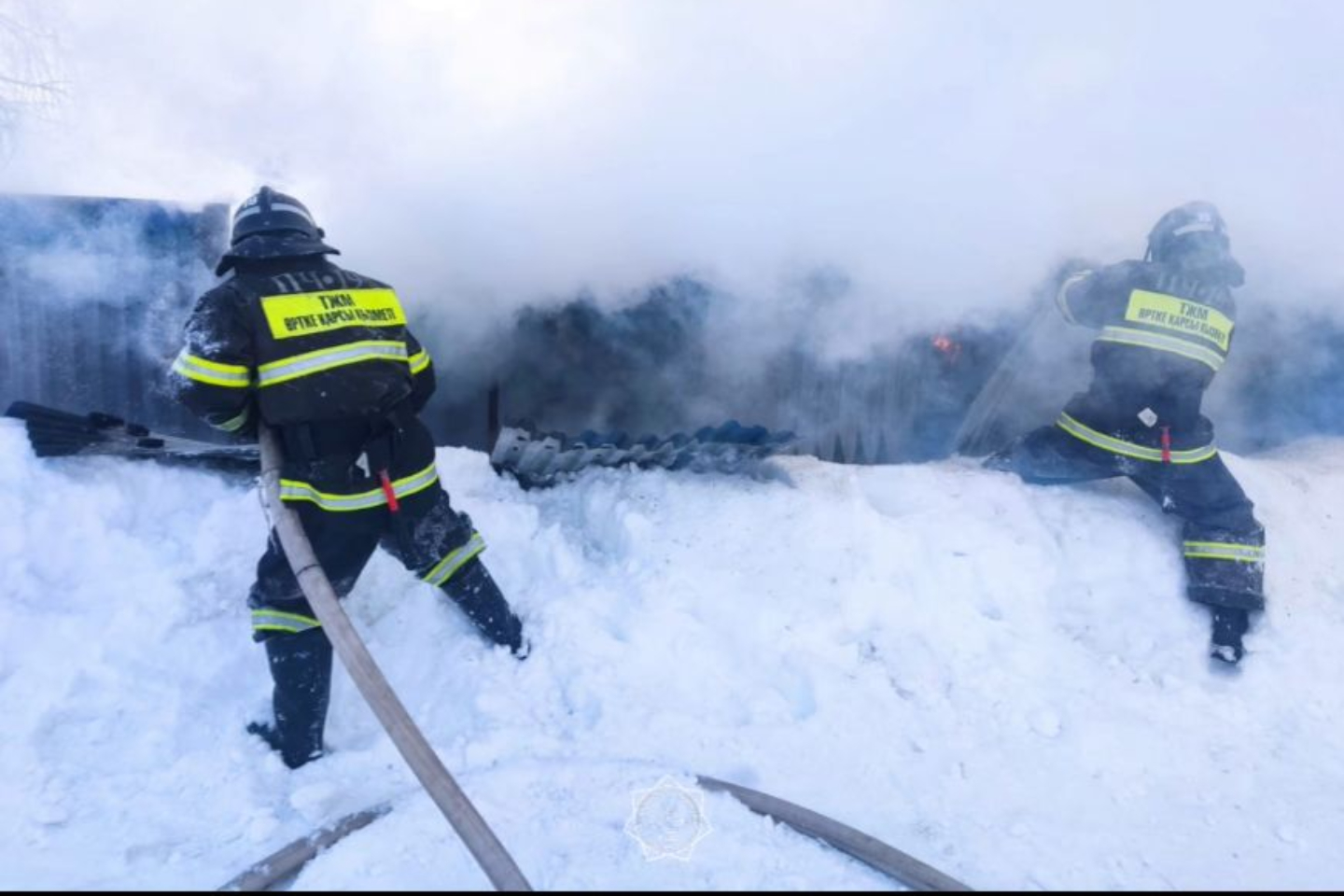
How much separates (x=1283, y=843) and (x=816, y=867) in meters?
1.61

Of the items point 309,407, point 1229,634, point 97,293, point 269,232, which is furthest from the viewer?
point 97,293

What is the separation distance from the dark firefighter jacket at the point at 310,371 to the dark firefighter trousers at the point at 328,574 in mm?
86

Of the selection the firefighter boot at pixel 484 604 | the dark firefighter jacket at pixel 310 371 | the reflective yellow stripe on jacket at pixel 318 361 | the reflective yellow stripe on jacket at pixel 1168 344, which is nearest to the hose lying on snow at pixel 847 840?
the firefighter boot at pixel 484 604

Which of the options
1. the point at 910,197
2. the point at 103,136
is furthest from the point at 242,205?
the point at 103,136

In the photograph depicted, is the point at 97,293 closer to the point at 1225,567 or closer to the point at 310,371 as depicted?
the point at 310,371

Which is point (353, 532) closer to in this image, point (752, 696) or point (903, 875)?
point (752, 696)

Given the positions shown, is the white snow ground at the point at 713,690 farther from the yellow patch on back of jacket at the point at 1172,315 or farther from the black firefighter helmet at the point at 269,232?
the black firefighter helmet at the point at 269,232

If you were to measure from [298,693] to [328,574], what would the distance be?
41 cm

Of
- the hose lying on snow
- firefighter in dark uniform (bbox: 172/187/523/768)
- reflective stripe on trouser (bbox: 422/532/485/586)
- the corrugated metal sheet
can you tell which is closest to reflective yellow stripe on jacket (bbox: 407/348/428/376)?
firefighter in dark uniform (bbox: 172/187/523/768)

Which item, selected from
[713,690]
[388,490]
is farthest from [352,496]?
[713,690]

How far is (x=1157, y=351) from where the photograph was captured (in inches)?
155

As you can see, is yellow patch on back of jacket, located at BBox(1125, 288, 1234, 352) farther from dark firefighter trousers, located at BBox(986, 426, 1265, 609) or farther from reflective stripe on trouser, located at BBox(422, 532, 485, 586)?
reflective stripe on trouser, located at BBox(422, 532, 485, 586)

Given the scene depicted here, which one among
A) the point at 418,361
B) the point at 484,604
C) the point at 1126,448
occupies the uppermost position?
the point at 418,361

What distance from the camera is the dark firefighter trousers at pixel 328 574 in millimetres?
2967
